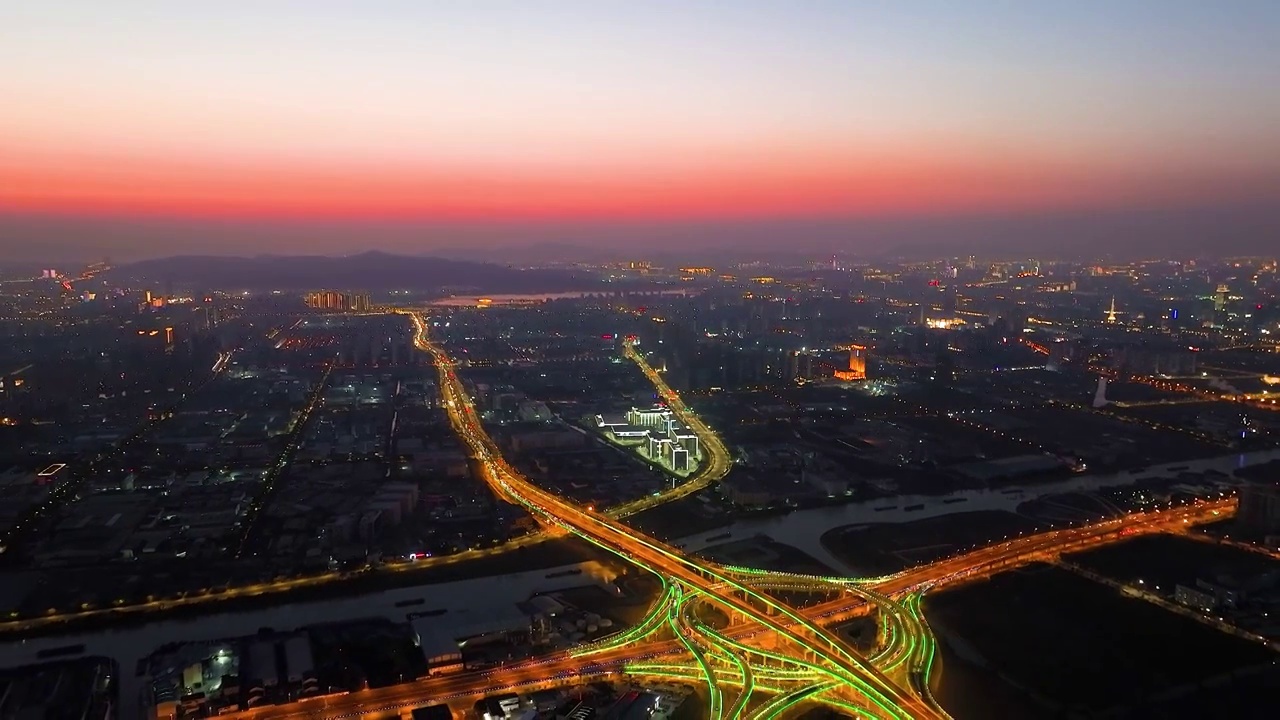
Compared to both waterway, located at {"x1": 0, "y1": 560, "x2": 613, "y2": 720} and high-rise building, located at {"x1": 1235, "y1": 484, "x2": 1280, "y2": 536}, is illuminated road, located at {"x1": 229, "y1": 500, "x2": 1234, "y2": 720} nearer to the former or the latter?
waterway, located at {"x1": 0, "y1": 560, "x2": 613, "y2": 720}

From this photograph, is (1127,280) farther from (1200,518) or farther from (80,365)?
(80,365)

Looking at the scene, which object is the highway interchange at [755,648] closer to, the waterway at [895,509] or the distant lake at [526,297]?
the waterway at [895,509]

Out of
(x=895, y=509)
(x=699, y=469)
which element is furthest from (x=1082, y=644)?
(x=699, y=469)

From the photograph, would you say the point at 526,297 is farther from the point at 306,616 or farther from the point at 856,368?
the point at 306,616

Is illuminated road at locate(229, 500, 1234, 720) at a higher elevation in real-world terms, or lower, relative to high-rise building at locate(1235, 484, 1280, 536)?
lower

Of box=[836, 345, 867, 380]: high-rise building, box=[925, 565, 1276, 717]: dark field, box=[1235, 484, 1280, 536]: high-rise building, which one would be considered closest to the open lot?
box=[925, 565, 1276, 717]: dark field

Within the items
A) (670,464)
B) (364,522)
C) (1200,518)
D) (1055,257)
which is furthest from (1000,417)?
(1055,257)
